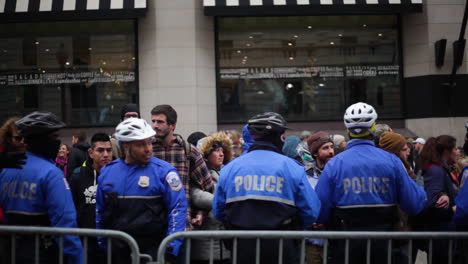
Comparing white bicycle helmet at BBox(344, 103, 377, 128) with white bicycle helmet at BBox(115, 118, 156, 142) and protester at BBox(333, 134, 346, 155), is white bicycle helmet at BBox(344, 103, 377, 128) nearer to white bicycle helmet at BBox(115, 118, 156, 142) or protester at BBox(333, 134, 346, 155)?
white bicycle helmet at BBox(115, 118, 156, 142)

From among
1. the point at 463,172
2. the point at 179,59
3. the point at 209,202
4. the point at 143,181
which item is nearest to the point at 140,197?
the point at 143,181

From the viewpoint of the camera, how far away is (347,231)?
5.10 meters

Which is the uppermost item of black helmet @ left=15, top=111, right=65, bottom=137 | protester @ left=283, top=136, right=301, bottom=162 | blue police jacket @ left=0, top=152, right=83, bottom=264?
black helmet @ left=15, top=111, right=65, bottom=137

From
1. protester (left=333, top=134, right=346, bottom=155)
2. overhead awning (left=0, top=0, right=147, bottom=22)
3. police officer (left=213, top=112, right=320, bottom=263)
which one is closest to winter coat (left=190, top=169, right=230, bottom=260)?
police officer (left=213, top=112, right=320, bottom=263)

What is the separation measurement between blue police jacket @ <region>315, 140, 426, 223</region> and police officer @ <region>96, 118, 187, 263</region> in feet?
4.45

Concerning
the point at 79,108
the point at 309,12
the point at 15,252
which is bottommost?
the point at 15,252

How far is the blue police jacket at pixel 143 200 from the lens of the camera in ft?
16.9

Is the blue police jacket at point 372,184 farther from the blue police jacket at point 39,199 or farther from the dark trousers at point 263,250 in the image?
the blue police jacket at point 39,199

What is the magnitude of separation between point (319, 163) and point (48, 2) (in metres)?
10.4

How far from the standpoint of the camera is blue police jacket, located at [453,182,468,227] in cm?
559

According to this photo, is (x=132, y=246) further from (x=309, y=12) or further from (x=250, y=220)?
(x=309, y=12)

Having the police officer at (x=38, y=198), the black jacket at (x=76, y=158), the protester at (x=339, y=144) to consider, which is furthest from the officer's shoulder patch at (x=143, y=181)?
the black jacket at (x=76, y=158)

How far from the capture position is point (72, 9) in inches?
591

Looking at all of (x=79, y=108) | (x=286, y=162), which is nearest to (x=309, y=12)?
(x=79, y=108)
